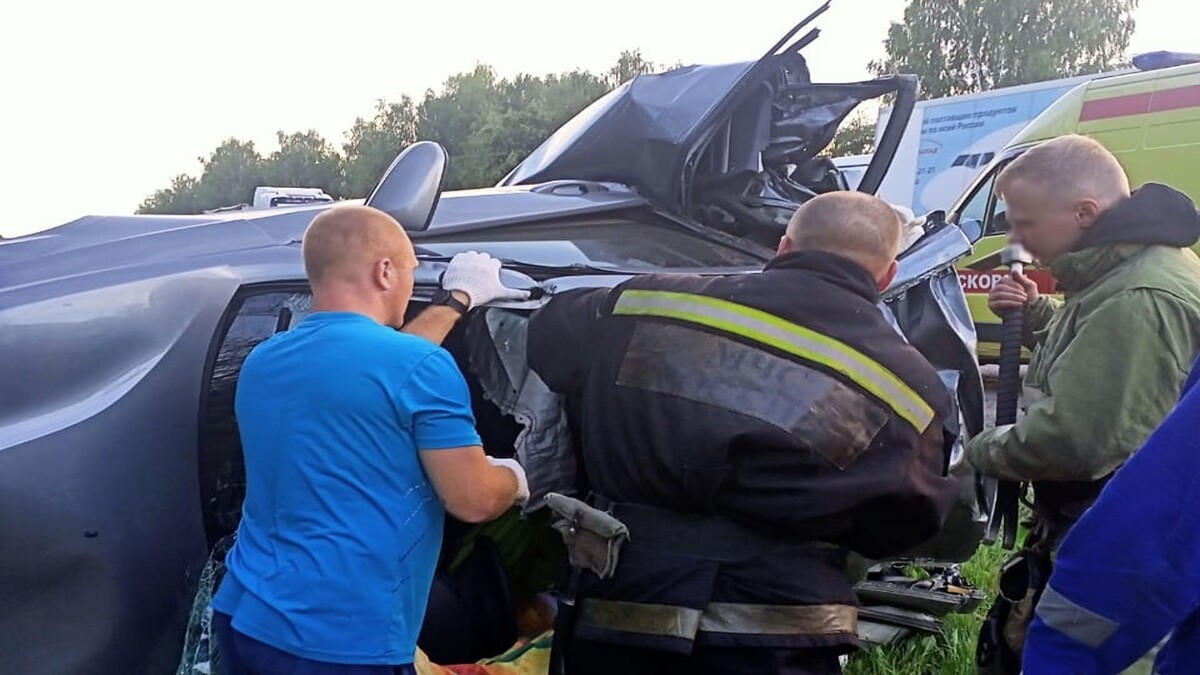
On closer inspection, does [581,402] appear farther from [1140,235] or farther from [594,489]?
[1140,235]

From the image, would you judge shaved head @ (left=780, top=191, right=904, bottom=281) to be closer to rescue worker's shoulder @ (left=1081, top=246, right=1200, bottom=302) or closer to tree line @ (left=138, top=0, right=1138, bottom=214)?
rescue worker's shoulder @ (left=1081, top=246, right=1200, bottom=302)

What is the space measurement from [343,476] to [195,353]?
598mm

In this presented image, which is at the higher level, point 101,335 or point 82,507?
point 101,335

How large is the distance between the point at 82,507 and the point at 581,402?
98 cm

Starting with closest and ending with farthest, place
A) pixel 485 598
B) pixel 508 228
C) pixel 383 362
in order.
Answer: pixel 383 362 < pixel 485 598 < pixel 508 228

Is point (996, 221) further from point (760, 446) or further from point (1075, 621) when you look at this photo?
point (1075, 621)

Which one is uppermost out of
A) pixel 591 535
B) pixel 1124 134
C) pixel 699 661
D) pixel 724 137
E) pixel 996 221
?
pixel 724 137

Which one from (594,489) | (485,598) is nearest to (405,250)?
(594,489)

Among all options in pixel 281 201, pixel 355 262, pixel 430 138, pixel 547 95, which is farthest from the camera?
pixel 430 138

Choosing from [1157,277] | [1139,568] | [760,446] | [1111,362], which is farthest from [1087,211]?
[1139,568]

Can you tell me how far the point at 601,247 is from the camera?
3.28 metres

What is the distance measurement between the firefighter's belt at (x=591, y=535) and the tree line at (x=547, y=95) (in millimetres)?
12575

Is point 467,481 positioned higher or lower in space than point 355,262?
lower

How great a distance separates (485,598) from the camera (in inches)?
105
